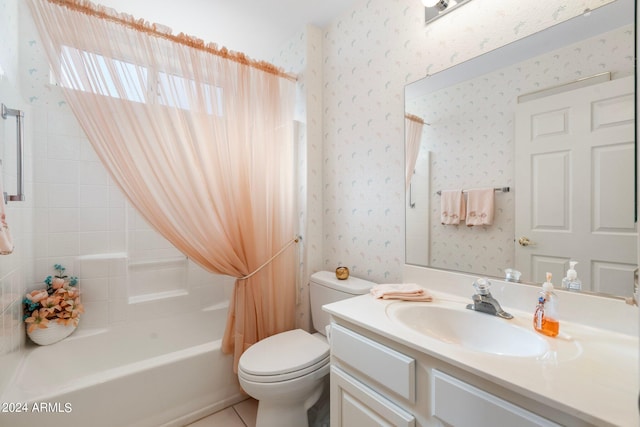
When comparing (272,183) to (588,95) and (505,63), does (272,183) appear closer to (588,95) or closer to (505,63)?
(505,63)

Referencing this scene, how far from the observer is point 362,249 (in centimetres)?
179

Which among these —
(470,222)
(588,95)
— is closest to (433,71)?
(588,95)

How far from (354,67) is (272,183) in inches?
36.8

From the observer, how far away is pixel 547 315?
903 mm

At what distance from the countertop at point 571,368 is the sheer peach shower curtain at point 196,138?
1.04 meters

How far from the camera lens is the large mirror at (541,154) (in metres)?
0.91

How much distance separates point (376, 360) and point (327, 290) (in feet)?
2.69

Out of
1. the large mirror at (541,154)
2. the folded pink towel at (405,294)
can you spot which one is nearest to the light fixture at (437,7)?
the large mirror at (541,154)

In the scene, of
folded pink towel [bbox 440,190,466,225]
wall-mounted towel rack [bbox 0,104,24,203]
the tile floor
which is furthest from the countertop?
wall-mounted towel rack [bbox 0,104,24,203]

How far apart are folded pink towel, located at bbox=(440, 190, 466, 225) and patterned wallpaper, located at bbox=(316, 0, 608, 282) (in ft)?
0.74

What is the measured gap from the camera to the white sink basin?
35.7 inches

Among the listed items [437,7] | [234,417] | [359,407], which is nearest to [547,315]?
[359,407]

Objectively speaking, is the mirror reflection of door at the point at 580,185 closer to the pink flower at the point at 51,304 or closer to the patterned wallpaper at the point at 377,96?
the patterned wallpaper at the point at 377,96

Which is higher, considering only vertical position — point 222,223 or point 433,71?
point 433,71
